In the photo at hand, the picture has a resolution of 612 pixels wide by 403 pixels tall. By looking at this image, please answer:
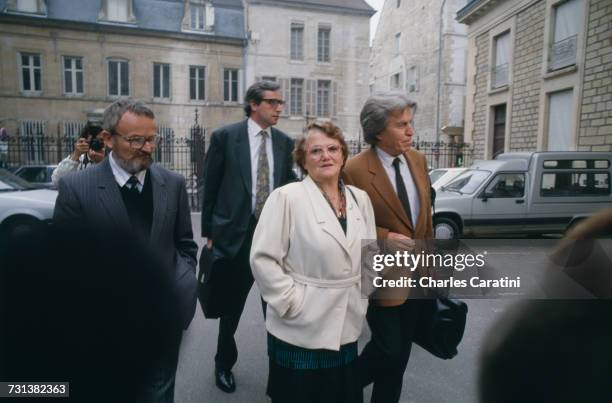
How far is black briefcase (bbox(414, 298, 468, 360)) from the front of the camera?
2473mm

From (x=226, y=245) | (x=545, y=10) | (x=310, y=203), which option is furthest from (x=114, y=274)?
(x=545, y=10)

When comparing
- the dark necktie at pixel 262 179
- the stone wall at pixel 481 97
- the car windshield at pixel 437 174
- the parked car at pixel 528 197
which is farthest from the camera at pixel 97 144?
the stone wall at pixel 481 97

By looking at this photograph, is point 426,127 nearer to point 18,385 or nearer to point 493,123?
point 493,123

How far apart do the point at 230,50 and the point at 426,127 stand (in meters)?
13.6

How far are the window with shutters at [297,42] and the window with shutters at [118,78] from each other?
10.2m

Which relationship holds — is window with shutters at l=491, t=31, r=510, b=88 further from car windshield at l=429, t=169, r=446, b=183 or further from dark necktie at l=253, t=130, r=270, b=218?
dark necktie at l=253, t=130, r=270, b=218

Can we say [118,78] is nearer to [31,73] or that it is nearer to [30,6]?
[31,73]

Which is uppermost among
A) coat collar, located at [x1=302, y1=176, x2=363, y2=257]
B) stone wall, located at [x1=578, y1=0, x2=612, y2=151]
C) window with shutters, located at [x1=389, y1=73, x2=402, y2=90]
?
window with shutters, located at [x1=389, y1=73, x2=402, y2=90]

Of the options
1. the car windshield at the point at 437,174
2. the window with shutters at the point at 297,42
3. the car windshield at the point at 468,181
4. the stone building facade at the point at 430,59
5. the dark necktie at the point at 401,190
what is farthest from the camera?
the window with shutters at the point at 297,42

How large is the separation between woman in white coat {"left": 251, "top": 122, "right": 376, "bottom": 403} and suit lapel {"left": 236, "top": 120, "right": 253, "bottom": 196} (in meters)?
0.90

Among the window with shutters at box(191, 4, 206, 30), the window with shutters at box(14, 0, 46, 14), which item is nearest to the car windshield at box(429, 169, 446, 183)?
the window with shutters at box(191, 4, 206, 30)

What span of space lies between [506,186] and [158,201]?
864 centimetres

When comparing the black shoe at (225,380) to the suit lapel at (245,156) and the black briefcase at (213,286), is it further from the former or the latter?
the suit lapel at (245,156)

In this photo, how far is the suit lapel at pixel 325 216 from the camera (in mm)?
2156
